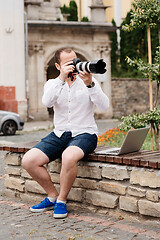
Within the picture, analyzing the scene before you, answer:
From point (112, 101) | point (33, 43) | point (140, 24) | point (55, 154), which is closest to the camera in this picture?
point (55, 154)

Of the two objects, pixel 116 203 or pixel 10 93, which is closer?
pixel 116 203

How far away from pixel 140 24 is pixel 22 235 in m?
4.92

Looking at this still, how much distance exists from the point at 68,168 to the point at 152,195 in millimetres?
833

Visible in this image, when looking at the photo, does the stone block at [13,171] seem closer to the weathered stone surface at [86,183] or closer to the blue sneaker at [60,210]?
the weathered stone surface at [86,183]

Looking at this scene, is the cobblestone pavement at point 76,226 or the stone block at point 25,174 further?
the stone block at point 25,174

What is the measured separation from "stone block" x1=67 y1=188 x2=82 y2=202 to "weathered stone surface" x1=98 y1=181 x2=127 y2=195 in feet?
0.97

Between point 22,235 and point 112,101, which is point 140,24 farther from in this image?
point 112,101

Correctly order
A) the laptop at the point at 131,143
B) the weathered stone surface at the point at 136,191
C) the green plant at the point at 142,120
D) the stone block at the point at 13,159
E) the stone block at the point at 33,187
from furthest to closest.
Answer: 1. the green plant at the point at 142,120
2. the stone block at the point at 13,159
3. the stone block at the point at 33,187
4. the laptop at the point at 131,143
5. the weathered stone surface at the point at 136,191

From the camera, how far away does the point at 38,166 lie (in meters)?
5.33

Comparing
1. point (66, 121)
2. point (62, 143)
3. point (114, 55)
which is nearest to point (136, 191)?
point (62, 143)

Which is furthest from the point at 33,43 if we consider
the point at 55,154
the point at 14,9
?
the point at 55,154

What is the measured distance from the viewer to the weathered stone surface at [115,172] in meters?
5.01

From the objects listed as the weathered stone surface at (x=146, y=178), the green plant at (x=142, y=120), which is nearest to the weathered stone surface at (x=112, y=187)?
the weathered stone surface at (x=146, y=178)

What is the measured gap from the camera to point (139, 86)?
94.1 feet
